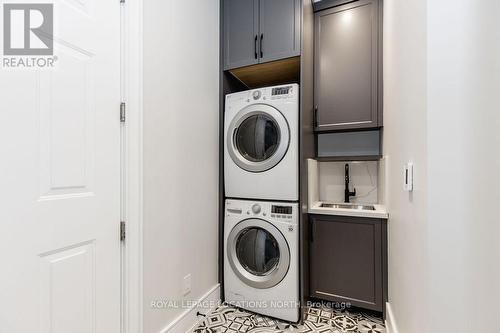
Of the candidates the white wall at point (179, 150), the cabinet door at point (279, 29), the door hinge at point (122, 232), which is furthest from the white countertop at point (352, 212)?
the door hinge at point (122, 232)

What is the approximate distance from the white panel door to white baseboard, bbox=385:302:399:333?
1.56 metres

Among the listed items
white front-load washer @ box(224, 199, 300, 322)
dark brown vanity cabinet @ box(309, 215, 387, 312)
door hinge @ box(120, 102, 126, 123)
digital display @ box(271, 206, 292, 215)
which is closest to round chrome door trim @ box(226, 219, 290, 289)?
white front-load washer @ box(224, 199, 300, 322)

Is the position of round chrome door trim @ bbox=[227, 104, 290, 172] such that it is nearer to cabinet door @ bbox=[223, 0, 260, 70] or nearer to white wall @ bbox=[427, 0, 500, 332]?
cabinet door @ bbox=[223, 0, 260, 70]

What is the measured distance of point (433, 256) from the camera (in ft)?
2.65

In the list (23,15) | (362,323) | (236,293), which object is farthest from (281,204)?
(23,15)

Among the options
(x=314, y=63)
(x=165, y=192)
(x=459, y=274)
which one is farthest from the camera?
(x=314, y=63)

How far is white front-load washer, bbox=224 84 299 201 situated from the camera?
1.77 m

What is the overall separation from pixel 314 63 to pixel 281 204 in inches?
50.5

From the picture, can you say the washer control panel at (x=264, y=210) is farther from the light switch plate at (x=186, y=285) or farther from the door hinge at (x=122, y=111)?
the door hinge at (x=122, y=111)

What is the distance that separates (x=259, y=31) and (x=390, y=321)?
2.26 metres

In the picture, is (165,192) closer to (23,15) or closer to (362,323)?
(23,15)

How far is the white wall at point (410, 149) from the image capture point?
0.87 meters

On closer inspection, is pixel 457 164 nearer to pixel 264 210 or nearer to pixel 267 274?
pixel 264 210

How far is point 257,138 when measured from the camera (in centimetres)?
193
